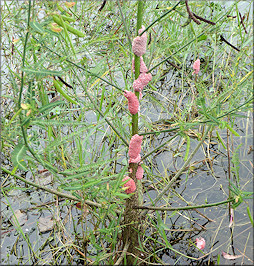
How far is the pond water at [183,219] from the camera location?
4.17 feet

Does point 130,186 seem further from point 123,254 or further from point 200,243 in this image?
point 200,243

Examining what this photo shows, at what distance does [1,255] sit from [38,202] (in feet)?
0.92

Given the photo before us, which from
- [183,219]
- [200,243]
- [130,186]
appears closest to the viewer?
[130,186]

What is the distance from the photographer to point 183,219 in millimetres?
1382

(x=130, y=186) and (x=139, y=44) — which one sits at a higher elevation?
(x=139, y=44)

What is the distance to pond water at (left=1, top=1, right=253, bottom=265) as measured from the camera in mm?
1270

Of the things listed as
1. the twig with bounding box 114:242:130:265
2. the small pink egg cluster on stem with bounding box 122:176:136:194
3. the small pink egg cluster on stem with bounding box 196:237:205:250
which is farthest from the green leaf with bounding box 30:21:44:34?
the small pink egg cluster on stem with bounding box 196:237:205:250

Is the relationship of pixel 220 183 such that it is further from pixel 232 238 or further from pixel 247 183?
pixel 232 238

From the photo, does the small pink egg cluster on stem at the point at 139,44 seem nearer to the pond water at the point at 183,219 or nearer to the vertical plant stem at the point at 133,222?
the vertical plant stem at the point at 133,222

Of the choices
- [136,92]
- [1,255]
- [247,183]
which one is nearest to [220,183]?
[247,183]

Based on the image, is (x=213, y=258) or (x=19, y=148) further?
(x=213, y=258)

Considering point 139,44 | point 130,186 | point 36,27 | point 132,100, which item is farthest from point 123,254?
point 36,27

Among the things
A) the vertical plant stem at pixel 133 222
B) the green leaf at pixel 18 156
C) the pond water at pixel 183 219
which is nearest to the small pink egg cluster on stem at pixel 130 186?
the vertical plant stem at pixel 133 222

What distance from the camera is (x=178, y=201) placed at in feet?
4.76
